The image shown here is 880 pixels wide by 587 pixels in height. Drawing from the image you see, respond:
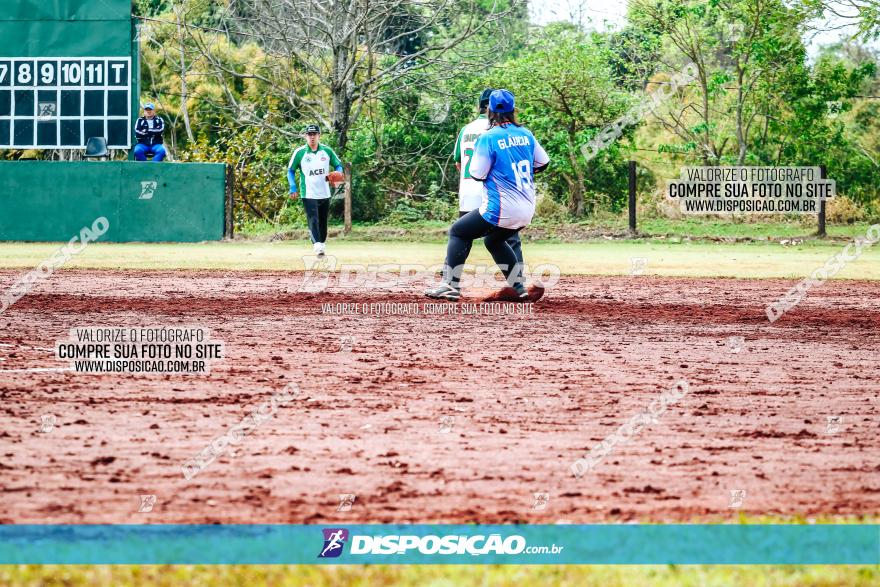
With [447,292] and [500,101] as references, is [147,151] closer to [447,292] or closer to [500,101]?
[447,292]

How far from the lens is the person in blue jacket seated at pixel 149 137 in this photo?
24828 mm

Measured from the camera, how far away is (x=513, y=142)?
11.4 metres

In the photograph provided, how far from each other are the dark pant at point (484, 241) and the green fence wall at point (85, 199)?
1422cm

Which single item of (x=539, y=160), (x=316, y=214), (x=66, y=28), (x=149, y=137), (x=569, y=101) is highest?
(x=66, y=28)

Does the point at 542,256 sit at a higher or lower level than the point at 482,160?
lower

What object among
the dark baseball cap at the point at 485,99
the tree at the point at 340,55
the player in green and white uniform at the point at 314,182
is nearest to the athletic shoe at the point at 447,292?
the dark baseball cap at the point at 485,99

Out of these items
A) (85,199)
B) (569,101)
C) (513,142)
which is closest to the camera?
(513,142)

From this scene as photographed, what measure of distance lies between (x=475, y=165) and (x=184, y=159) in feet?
76.3

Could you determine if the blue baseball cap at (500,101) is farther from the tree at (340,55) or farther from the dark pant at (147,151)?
the tree at (340,55)

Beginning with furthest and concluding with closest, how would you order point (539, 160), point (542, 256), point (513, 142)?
point (542, 256)
point (539, 160)
point (513, 142)

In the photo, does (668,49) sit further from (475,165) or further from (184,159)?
(475,165)

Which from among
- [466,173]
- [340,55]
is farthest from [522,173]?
[340,55]

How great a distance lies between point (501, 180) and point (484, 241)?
710mm

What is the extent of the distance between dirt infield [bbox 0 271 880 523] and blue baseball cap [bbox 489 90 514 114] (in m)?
2.04
